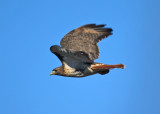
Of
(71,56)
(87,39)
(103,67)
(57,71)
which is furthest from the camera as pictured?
(87,39)

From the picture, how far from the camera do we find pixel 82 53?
11523 millimetres

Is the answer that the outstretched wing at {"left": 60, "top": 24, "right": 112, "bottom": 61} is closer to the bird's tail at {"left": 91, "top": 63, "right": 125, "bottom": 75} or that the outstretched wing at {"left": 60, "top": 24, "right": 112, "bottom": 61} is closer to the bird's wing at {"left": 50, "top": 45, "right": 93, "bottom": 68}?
the bird's tail at {"left": 91, "top": 63, "right": 125, "bottom": 75}

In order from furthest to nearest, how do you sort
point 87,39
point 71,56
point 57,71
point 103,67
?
point 87,39 < point 57,71 < point 103,67 < point 71,56

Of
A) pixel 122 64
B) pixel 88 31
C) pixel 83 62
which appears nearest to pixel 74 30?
pixel 88 31

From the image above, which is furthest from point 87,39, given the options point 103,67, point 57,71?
point 57,71

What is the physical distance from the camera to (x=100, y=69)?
1226 centimetres

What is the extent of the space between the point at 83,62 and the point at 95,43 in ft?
4.60

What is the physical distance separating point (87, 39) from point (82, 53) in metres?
1.75

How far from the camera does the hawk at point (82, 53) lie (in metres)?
11.6

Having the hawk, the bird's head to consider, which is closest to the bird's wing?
the hawk

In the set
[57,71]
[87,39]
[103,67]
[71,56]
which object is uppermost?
[87,39]

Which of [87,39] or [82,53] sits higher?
[87,39]

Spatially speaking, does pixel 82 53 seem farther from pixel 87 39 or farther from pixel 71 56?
pixel 87 39

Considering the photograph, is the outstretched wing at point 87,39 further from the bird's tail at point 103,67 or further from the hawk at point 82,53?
the bird's tail at point 103,67
